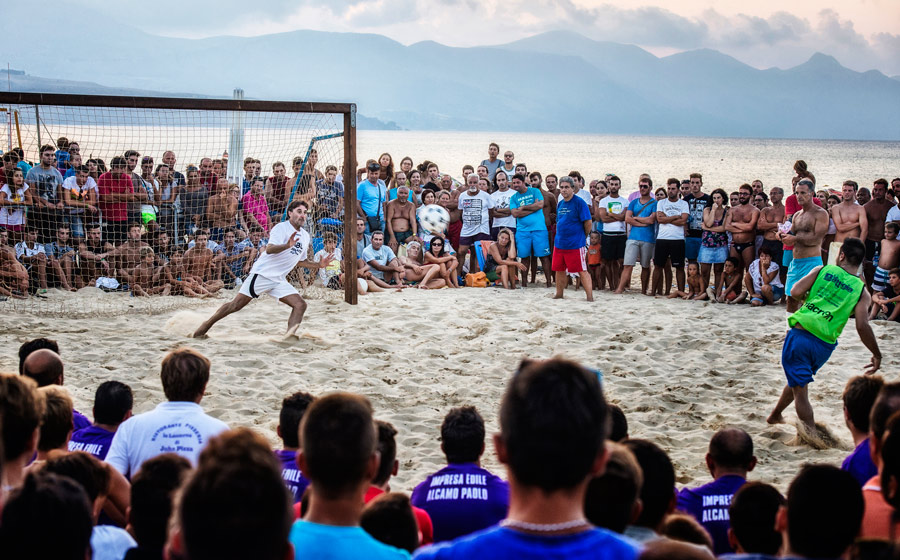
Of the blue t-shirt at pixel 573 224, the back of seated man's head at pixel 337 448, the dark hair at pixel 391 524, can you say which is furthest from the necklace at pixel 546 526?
the blue t-shirt at pixel 573 224

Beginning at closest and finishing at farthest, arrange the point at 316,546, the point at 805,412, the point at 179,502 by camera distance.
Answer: the point at 179,502
the point at 316,546
the point at 805,412

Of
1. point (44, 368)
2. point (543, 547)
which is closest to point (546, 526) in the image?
point (543, 547)

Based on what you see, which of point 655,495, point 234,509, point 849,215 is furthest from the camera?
point 849,215

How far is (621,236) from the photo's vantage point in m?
11.2

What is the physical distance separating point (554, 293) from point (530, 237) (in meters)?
1.04

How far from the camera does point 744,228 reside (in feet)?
33.3

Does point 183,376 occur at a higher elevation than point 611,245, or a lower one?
higher

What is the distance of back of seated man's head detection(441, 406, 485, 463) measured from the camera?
325 cm

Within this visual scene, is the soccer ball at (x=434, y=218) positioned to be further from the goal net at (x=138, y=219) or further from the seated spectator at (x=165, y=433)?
the seated spectator at (x=165, y=433)

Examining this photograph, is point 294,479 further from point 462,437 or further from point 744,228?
point 744,228

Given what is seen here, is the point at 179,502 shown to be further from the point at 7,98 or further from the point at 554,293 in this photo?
the point at 554,293

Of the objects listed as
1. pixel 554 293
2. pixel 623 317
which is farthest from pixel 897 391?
pixel 554 293

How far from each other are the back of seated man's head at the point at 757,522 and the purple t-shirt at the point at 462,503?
0.89 m

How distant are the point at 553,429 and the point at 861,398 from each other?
283 centimetres
